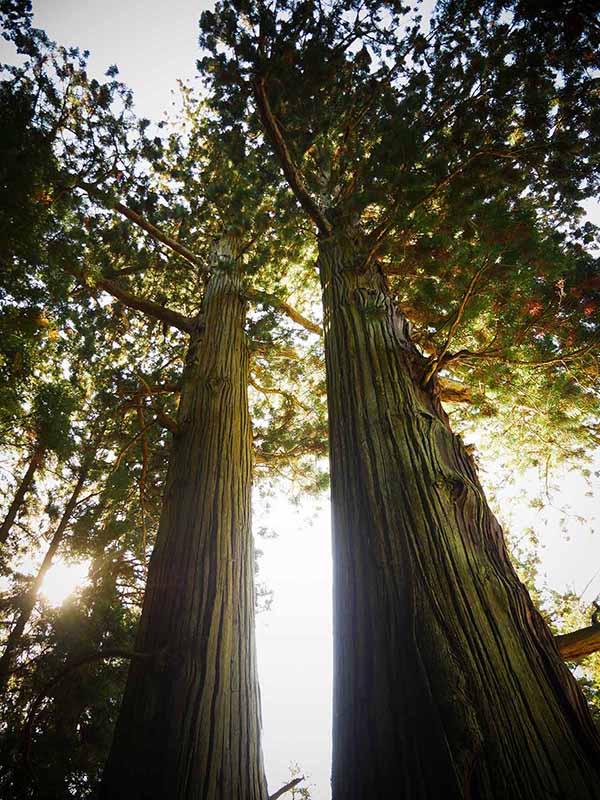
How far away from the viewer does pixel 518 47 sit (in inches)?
95.0

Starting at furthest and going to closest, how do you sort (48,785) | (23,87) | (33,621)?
1. (33,621)
2. (48,785)
3. (23,87)

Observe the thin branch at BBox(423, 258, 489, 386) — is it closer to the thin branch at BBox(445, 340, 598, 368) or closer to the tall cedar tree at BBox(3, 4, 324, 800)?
the thin branch at BBox(445, 340, 598, 368)

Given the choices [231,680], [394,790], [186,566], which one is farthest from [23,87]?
[394,790]

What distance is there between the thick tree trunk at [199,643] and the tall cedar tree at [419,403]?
3.29 ft

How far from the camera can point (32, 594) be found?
6.50 m

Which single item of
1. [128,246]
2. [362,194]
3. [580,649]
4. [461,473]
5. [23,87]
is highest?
[128,246]

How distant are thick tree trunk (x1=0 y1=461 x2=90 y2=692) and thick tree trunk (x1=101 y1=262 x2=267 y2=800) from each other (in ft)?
14.5

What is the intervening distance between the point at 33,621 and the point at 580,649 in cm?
748

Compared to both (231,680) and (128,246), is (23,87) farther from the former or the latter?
(231,680)

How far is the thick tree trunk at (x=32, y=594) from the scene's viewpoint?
5.86 meters

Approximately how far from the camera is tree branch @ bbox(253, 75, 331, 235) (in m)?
2.54

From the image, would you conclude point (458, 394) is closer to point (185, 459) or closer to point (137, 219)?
point (185, 459)

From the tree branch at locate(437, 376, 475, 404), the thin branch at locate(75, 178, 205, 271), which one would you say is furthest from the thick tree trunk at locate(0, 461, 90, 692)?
the tree branch at locate(437, 376, 475, 404)

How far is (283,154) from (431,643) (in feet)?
9.83
